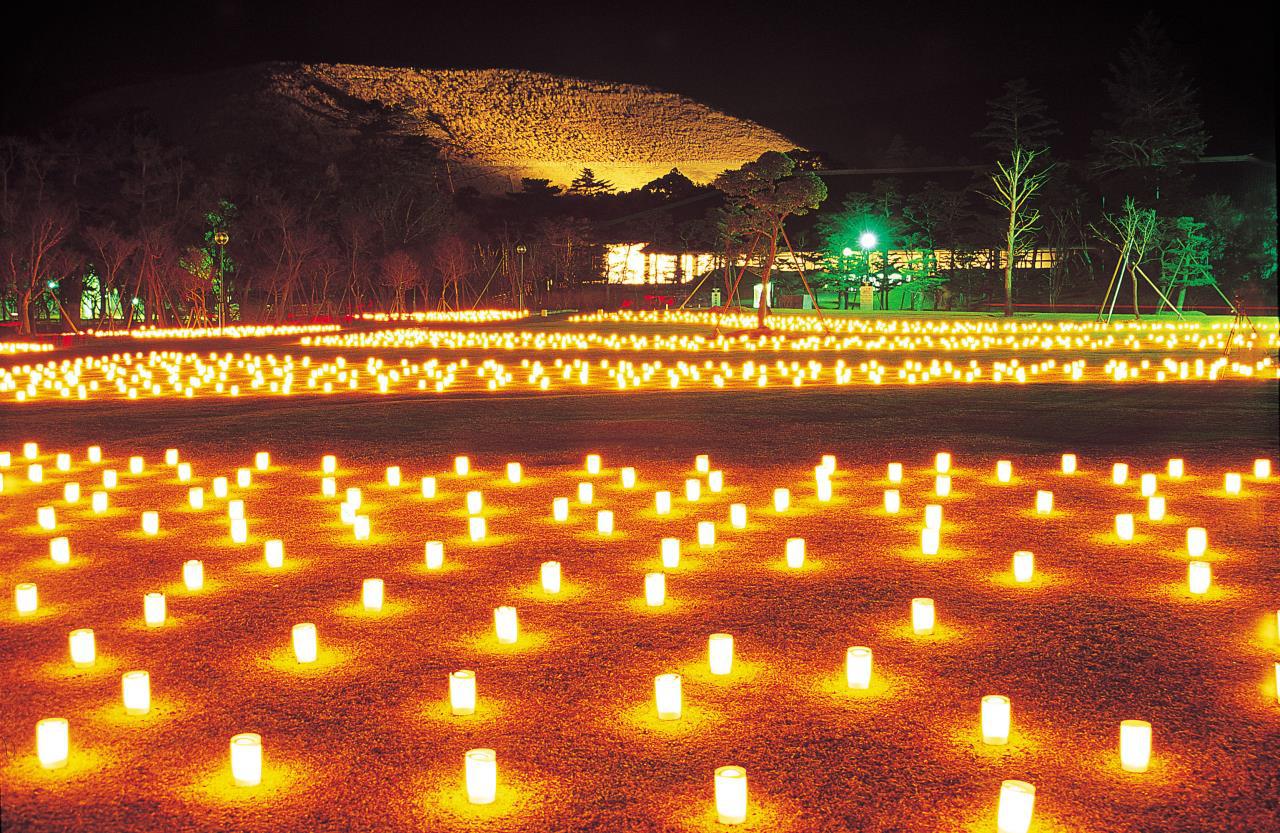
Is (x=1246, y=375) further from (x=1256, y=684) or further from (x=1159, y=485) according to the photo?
(x=1256, y=684)

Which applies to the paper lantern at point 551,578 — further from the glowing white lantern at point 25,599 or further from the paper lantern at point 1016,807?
the paper lantern at point 1016,807

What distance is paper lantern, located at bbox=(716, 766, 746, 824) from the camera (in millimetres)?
3135

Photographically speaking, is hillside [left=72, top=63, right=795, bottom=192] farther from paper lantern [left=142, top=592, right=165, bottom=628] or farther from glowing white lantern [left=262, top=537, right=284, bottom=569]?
paper lantern [left=142, top=592, right=165, bottom=628]

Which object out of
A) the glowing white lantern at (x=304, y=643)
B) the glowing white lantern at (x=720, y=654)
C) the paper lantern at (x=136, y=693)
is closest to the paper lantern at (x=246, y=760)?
the paper lantern at (x=136, y=693)

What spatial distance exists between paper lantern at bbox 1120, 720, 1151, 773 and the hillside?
11064 centimetres

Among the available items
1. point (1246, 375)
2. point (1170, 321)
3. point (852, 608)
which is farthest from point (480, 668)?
point (1170, 321)

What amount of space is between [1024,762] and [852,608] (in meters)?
1.70

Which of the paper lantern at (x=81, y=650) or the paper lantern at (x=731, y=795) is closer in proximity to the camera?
the paper lantern at (x=731, y=795)

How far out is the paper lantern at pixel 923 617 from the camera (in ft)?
15.9

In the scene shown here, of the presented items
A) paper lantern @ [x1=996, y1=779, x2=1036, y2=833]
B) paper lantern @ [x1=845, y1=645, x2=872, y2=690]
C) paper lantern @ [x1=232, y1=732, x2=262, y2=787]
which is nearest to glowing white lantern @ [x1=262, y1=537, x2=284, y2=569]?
paper lantern @ [x1=232, y1=732, x2=262, y2=787]

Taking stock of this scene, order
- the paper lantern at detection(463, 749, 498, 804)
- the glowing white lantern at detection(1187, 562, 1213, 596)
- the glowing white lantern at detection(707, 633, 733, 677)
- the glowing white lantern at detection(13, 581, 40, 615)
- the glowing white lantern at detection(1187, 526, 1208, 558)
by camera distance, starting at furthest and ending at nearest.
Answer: the glowing white lantern at detection(1187, 526, 1208, 558)
the glowing white lantern at detection(1187, 562, 1213, 596)
the glowing white lantern at detection(13, 581, 40, 615)
the glowing white lantern at detection(707, 633, 733, 677)
the paper lantern at detection(463, 749, 498, 804)

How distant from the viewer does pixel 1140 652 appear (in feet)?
15.1

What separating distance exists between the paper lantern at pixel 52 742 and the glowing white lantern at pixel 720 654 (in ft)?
7.56

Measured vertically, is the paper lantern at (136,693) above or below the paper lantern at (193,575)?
below
